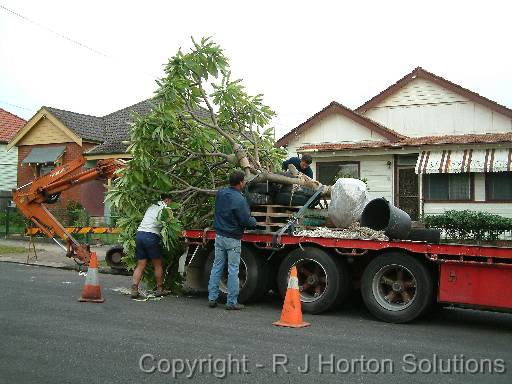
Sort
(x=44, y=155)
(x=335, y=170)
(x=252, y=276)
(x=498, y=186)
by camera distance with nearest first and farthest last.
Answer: (x=252, y=276)
(x=498, y=186)
(x=335, y=170)
(x=44, y=155)

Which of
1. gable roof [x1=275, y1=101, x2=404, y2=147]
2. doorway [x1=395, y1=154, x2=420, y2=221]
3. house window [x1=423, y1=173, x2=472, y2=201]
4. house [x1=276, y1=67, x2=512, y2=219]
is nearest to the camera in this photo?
house [x1=276, y1=67, x2=512, y2=219]

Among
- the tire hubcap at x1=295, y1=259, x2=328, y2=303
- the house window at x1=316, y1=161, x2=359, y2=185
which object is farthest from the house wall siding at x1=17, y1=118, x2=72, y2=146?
the tire hubcap at x1=295, y1=259, x2=328, y2=303

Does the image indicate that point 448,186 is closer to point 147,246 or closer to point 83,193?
point 147,246

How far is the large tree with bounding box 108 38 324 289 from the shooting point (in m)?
10.3

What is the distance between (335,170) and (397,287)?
13709 millimetres

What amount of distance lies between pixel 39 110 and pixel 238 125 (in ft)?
65.6

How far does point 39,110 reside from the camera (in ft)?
95.0

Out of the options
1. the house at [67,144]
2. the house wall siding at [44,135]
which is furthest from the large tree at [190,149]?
the house wall siding at [44,135]

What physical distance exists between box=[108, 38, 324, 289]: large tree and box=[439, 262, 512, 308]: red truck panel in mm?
3318

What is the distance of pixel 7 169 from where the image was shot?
34.2 m

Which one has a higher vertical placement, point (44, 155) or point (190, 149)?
point (44, 155)

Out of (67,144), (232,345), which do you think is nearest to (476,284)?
(232,345)

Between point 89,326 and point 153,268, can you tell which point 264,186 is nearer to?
point 153,268

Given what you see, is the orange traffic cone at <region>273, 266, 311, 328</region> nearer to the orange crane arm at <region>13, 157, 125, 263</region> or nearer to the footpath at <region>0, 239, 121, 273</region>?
the orange crane arm at <region>13, 157, 125, 263</region>
